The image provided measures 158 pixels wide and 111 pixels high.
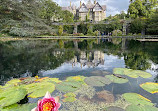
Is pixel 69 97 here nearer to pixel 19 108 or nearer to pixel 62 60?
pixel 19 108

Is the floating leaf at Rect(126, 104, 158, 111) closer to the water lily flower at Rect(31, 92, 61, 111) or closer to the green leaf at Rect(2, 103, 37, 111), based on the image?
the water lily flower at Rect(31, 92, 61, 111)

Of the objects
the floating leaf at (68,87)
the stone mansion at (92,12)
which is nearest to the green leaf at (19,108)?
the floating leaf at (68,87)

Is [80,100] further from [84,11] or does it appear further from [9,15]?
[84,11]

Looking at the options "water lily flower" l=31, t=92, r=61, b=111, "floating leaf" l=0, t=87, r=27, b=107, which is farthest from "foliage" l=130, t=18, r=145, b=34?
"water lily flower" l=31, t=92, r=61, b=111

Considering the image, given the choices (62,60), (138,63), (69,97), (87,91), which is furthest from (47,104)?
(138,63)

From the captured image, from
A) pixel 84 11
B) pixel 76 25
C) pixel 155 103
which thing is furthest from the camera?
pixel 84 11

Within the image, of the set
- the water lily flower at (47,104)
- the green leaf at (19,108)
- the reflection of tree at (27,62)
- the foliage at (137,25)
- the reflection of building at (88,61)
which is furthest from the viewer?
the foliage at (137,25)

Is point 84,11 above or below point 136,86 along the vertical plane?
above

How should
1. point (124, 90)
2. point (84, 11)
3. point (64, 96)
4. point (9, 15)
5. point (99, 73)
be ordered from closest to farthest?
point (64, 96) → point (124, 90) → point (99, 73) → point (9, 15) → point (84, 11)

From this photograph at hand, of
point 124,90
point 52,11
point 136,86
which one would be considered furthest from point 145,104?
point 52,11

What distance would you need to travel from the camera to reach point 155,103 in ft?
7.53

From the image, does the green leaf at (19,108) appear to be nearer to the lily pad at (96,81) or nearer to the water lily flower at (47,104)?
the water lily flower at (47,104)

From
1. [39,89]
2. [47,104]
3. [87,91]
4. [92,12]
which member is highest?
[92,12]

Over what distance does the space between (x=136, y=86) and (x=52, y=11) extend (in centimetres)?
3831
